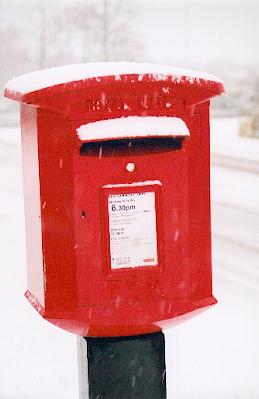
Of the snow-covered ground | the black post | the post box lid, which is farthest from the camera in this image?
the snow-covered ground

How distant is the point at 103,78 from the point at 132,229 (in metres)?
0.49

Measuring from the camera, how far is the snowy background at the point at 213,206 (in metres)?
4.18

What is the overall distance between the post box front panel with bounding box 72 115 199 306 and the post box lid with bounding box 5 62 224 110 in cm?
12

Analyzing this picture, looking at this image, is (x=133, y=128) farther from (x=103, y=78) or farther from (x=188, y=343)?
(x=188, y=343)

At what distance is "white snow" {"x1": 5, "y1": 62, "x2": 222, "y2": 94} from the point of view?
7.90 ft

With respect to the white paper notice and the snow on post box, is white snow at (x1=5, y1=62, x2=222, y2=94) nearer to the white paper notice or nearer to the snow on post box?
the snow on post box

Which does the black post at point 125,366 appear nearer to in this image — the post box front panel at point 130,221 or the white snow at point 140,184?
the post box front panel at point 130,221

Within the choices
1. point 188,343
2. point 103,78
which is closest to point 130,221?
point 103,78

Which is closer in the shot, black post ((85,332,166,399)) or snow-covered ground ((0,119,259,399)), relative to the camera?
black post ((85,332,166,399))

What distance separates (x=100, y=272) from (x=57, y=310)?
0.19m

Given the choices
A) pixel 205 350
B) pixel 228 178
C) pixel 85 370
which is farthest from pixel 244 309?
pixel 228 178

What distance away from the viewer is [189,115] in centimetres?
253

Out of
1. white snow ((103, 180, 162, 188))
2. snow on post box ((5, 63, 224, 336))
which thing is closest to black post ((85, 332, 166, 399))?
snow on post box ((5, 63, 224, 336))

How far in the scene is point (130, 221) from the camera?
2.50m
